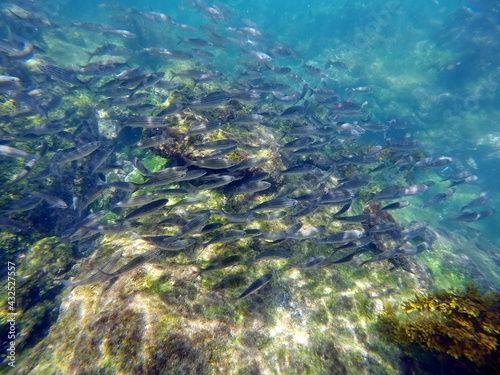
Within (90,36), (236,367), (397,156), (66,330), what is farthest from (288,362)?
(90,36)

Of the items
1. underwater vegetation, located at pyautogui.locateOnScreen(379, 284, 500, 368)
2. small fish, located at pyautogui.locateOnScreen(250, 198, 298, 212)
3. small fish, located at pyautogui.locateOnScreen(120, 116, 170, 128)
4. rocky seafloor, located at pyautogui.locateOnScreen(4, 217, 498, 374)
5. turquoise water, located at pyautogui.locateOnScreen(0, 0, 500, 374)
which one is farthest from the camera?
small fish, located at pyautogui.locateOnScreen(120, 116, 170, 128)

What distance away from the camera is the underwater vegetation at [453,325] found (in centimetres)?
387

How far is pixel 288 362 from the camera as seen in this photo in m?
3.61

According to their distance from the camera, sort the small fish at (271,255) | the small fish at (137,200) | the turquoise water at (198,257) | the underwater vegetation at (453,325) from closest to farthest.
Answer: the turquoise water at (198,257)
the underwater vegetation at (453,325)
the small fish at (271,255)
the small fish at (137,200)

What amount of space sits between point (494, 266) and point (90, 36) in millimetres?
40765

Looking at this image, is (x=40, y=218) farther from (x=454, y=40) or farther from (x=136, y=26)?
(x=454, y=40)

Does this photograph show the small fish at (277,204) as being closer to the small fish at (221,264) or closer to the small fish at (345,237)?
the small fish at (345,237)

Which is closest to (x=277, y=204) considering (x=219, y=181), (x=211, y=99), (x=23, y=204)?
(x=219, y=181)

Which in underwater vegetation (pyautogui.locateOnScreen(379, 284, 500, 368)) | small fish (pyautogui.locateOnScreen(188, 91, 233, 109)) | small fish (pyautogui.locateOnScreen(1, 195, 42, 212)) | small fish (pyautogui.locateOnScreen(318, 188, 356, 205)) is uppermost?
small fish (pyautogui.locateOnScreen(188, 91, 233, 109))

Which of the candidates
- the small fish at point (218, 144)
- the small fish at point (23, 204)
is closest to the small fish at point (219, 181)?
the small fish at point (218, 144)

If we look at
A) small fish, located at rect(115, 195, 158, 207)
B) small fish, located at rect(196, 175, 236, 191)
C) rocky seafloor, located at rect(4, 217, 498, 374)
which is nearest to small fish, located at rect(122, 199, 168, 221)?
small fish, located at rect(115, 195, 158, 207)

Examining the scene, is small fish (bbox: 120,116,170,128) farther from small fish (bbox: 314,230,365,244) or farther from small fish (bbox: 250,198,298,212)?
small fish (bbox: 314,230,365,244)

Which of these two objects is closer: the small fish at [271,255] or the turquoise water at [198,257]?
the turquoise water at [198,257]

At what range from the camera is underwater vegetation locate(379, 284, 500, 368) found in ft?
12.7
